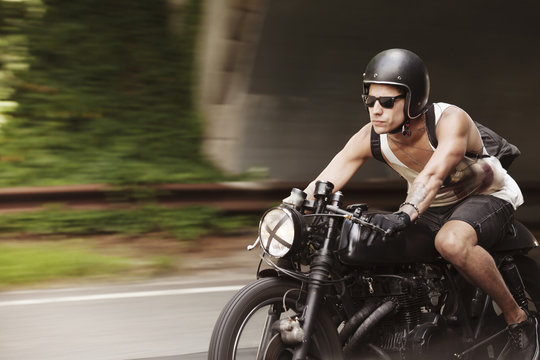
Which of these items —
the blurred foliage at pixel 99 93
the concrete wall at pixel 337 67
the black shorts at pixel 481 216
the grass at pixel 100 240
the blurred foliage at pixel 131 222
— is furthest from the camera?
the blurred foliage at pixel 99 93

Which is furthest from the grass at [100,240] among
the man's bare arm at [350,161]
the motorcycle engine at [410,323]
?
the motorcycle engine at [410,323]

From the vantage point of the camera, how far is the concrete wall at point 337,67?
8305 millimetres

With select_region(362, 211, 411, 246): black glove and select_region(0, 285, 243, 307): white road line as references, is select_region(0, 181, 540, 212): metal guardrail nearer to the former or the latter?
select_region(0, 285, 243, 307): white road line

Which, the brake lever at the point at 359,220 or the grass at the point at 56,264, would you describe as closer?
the brake lever at the point at 359,220

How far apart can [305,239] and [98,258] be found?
12.3 ft

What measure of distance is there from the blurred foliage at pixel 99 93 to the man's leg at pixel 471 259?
4.81 meters

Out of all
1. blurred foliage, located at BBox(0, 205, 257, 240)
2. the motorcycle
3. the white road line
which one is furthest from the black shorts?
blurred foliage, located at BBox(0, 205, 257, 240)

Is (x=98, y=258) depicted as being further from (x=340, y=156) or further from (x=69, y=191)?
(x=340, y=156)

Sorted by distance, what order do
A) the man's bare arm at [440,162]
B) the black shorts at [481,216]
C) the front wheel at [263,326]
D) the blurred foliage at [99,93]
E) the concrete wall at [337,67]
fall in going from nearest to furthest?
the front wheel at [263,326] < the man's bare arm at [440,162] < the black shorts at [481,216] < the concrete wall at [337,67] < the blurred foliage at [99,93]

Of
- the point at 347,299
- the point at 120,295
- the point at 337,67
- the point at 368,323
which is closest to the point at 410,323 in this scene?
the point at 368,323

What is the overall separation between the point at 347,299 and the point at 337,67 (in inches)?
205

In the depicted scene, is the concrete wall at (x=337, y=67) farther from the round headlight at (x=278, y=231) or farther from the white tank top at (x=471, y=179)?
the round headlight at (x=278, y=231)

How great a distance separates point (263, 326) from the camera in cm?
343

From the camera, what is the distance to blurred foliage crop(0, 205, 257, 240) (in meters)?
7.41
